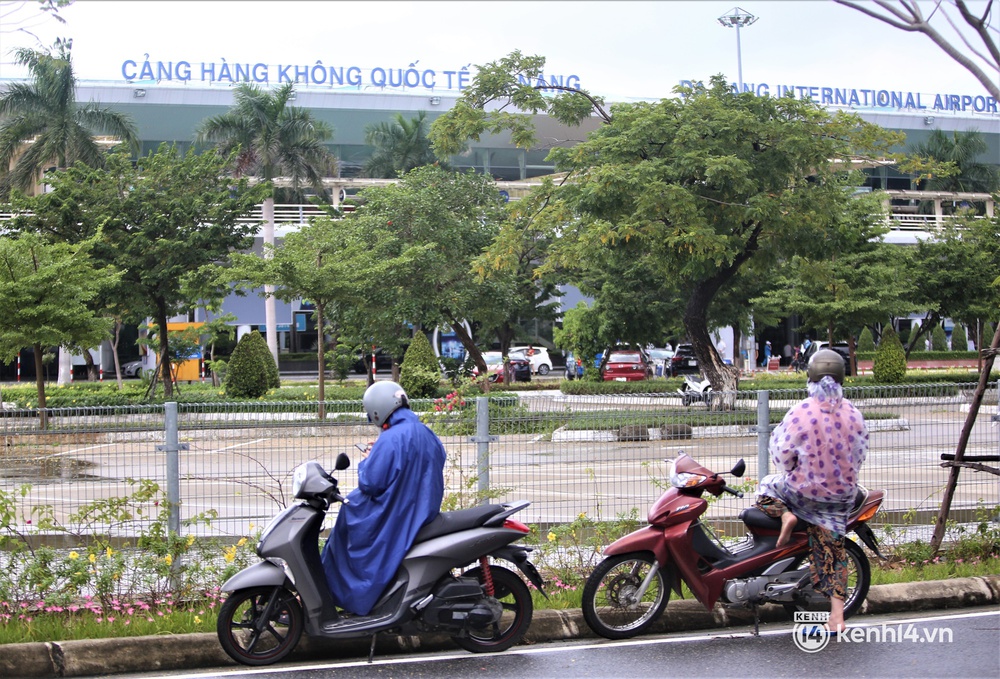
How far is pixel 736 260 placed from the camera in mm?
21875

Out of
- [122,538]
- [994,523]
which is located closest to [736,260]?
[994,523]

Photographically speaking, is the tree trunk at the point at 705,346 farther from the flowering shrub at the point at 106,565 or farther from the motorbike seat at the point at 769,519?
the flowering shrub at the point at 106,565

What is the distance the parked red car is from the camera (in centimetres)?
3659

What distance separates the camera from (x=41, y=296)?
21172 mm

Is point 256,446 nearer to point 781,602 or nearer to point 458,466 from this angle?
point 458,466

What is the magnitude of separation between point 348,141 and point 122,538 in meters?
54.0

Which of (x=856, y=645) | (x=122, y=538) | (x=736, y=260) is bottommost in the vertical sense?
(x=856, y=645)

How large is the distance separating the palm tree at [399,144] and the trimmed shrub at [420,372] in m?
29.1

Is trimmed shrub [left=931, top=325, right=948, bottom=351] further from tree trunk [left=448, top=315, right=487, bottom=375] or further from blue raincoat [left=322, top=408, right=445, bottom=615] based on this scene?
blue raincoat [left=322, top=408, right=445, bottom=615]

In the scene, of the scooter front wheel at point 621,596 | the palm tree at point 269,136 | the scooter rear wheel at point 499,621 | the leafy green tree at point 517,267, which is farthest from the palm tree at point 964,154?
the scooter rear wheel at point 499,621

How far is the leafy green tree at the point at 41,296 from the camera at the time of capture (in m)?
20.7

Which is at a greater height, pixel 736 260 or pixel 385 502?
pixel 736 260

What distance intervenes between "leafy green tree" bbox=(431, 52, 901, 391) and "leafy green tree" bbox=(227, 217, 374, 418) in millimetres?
4060

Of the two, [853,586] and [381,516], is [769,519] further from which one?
[381,516]
